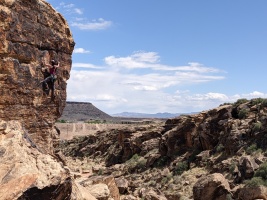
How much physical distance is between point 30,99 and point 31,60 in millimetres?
1359

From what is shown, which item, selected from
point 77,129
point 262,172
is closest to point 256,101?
point 262,172

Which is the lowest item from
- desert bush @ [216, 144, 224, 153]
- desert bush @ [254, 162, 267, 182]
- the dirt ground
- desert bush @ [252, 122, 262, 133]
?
the dirt ground

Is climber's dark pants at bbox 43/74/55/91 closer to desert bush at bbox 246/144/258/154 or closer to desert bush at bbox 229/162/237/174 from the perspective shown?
desert bush at bbox 229/162/237/174

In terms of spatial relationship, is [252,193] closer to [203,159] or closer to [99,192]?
[203,159]

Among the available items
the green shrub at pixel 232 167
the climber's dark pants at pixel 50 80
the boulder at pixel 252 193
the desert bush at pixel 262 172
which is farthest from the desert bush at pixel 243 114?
the climber's dark pants at pixel 50 80

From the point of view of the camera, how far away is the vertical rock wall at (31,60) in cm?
1105

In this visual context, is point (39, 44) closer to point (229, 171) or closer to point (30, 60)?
point (30, 60)

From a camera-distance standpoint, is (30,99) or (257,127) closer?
(30,99)

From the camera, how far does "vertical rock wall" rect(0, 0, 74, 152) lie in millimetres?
11055

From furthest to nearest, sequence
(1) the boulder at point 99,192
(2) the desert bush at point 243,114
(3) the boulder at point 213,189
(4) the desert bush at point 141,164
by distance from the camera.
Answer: (4) the desert bush at point 141,164
(2) the desert bush at point 243,114
(3) the boulder at point 213,189
(1) the boulder at point 99,192

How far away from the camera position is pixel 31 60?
12094 millimetres

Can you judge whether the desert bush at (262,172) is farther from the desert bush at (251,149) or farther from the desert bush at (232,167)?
the desert bush at (251,149)

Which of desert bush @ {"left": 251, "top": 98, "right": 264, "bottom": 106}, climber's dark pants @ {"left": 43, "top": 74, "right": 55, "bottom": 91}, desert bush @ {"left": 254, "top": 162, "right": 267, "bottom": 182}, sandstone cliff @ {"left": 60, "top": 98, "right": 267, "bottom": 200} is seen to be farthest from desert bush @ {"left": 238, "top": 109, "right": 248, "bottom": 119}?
climber's dark pants @ {"left": 43, "top": 74, "right": 55, "bottom": 91}

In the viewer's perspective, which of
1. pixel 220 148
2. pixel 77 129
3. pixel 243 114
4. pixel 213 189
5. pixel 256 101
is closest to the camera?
pixel 213 189
